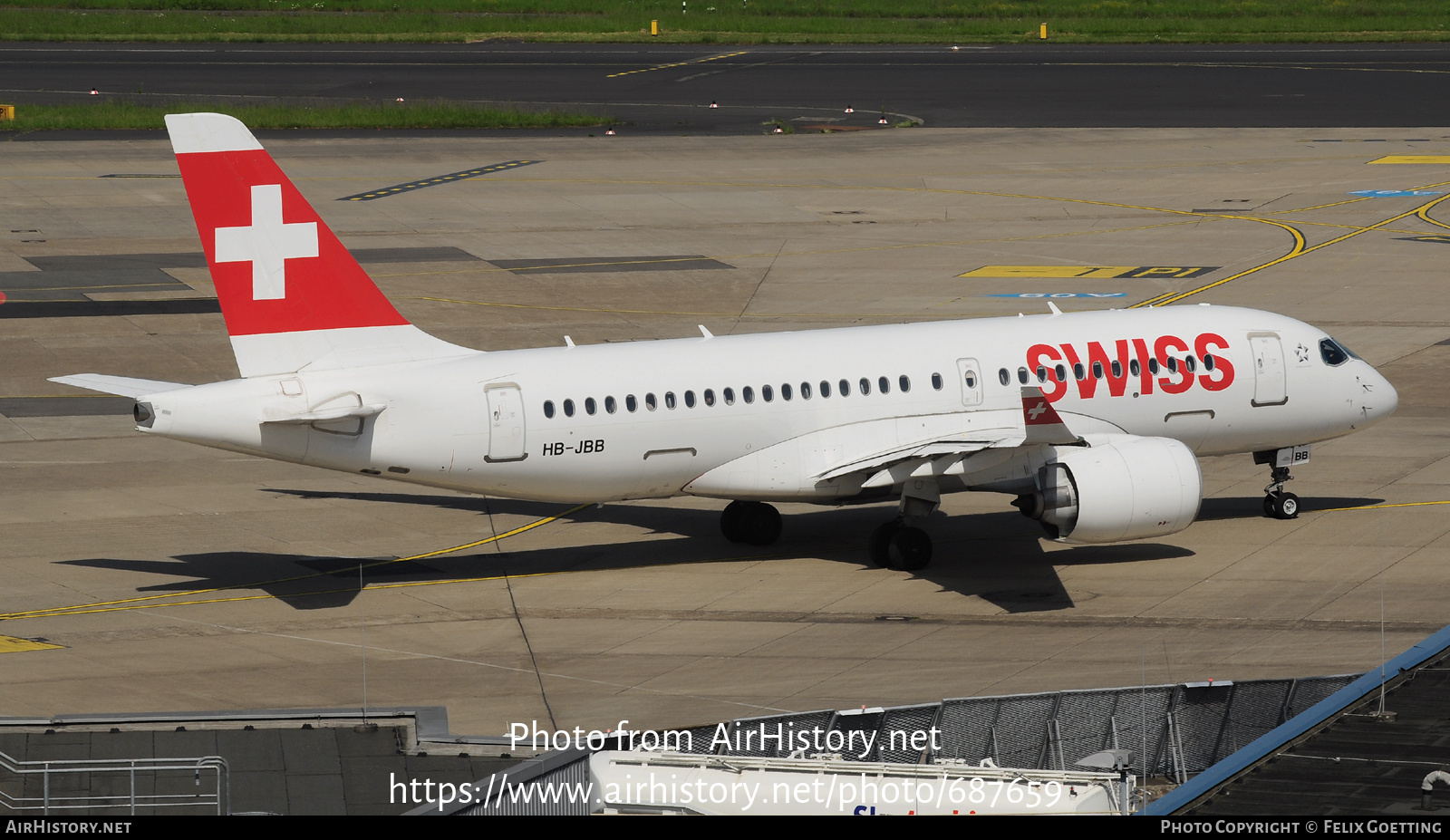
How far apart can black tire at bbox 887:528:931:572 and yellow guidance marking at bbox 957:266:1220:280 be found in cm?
3047

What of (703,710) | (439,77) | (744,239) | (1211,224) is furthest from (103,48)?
(703,710)

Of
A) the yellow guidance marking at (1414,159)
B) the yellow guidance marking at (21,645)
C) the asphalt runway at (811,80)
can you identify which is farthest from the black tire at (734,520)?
the yellow guidance marking at (1414,159)

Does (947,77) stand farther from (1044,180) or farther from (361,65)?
(361,65)

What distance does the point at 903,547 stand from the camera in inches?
1433

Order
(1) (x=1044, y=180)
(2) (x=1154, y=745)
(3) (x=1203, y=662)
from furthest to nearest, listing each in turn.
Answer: (1) (x=1044, y=180)
(3) (x=1203, y=662)
(2) (x=1154, y=745)

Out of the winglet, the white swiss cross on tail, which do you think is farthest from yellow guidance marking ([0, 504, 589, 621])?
the winglet

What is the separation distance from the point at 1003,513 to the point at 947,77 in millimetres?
72524

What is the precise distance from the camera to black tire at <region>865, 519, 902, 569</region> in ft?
120

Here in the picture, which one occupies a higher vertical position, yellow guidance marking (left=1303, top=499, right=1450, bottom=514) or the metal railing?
the metal railing

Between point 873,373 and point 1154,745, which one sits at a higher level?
point 873,373

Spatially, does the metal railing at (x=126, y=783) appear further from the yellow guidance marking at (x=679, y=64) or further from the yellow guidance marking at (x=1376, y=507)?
the yellow guidance marking at (x=679, y=64)

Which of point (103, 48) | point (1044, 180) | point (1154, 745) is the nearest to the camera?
point (1154, 745)

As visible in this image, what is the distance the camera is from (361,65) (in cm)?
11256

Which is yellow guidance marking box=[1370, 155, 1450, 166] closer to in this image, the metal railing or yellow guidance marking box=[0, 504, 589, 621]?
yellow guidance marking box=[0, 504, 589, 621]
